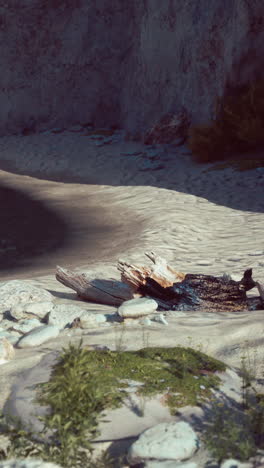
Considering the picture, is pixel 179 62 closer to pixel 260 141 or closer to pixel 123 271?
pixel 260 141

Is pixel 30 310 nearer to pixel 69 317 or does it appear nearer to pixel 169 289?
pixel 69 317

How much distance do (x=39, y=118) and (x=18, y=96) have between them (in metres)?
1.30

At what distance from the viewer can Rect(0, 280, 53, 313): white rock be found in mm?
5312

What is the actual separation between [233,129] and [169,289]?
9.28 meters

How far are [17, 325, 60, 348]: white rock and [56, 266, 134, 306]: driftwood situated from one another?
65.6 inches

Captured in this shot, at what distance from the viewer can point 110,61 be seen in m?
21.2

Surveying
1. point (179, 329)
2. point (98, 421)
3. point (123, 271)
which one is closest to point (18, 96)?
point (123, 271)

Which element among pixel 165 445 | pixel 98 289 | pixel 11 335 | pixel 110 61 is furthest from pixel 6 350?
pixel 110 61

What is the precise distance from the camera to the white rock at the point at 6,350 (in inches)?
135

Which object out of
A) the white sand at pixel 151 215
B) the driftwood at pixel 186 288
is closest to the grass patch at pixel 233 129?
the white sand at pixel 151 215

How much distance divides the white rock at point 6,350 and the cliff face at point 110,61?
12204mm

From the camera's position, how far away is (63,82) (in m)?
21.8

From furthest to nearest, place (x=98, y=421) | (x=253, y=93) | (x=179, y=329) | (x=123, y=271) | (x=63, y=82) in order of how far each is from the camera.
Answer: (x=63, y=82) → (x=253, y=93) → (x=123, y=271) → (x=179, y=329) → (x=98, y=421)

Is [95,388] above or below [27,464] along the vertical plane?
above
